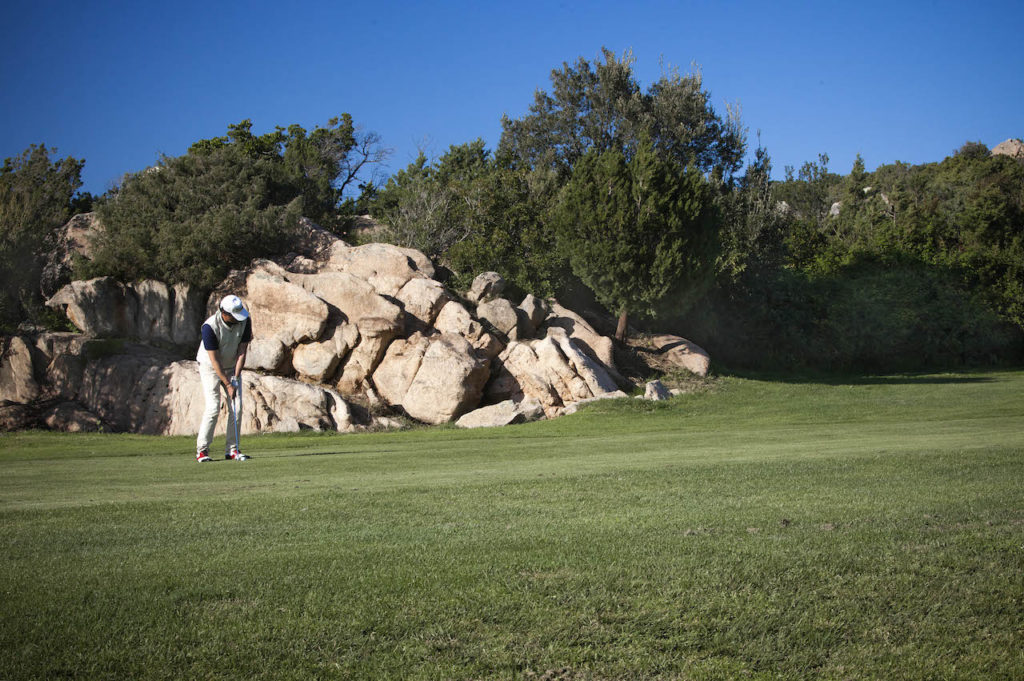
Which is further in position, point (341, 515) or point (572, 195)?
point (572, 195)

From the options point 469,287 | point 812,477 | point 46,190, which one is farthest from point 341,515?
point 46,190

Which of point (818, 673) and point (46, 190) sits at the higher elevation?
point (46, 190)

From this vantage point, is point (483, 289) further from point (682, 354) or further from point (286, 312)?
point (682, 354)

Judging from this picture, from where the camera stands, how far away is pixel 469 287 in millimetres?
35094

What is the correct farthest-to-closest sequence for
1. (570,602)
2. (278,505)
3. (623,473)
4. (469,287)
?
(469,287), (623,473), (278,505), (570,602)

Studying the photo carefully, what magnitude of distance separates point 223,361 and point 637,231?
948 inches

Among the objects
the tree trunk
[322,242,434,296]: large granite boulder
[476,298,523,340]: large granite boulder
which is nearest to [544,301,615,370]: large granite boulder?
[476,298,523,340]: large granite boulder

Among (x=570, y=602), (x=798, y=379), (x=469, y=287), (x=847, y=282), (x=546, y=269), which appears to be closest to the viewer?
(x=570, y=602)

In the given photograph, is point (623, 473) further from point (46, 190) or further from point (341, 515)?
point (46, 190)

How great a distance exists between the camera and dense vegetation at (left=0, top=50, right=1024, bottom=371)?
3406 cm

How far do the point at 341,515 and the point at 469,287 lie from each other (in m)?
28.2

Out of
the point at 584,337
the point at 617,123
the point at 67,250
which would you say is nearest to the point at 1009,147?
the point at 617,123

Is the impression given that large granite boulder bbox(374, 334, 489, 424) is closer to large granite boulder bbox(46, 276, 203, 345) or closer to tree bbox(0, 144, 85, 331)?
large granite boulder bbox(46, 276, 203, 345)

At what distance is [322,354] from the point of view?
2850 centimetres
